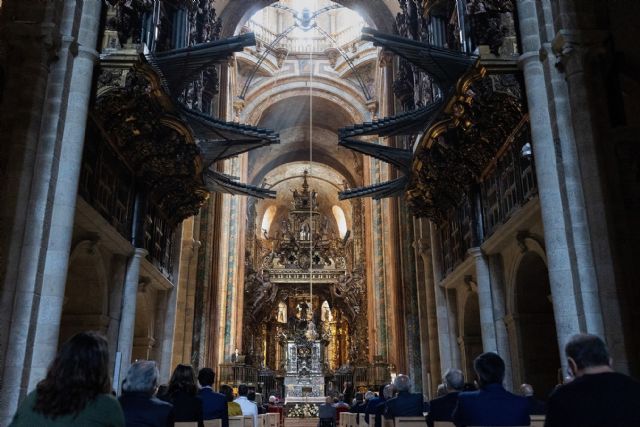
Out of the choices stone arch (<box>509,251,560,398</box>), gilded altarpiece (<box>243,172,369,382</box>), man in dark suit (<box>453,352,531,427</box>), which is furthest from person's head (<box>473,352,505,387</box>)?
gilded altarpiece (<box>243,172,369,382</box>)

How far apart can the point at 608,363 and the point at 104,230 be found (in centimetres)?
1056

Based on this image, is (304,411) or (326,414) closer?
(326,414)

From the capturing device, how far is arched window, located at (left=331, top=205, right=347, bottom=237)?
42.2m

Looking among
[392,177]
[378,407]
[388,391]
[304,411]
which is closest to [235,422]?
[378,407]

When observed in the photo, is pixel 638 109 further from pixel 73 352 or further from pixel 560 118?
Answer: pixel 73 352

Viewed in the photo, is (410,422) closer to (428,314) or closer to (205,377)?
(205,377)

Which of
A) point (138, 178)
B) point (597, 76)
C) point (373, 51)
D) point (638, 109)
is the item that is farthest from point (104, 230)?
point (373, 51)

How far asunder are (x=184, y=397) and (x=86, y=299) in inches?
341

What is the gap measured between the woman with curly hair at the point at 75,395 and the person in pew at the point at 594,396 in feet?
6.71

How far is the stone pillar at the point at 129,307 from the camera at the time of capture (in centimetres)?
1280

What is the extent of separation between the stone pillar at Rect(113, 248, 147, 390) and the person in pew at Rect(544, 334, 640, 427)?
36.6ft

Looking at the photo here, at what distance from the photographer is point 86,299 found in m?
12.8

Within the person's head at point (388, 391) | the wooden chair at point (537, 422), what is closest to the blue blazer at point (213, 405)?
the wooden chair at point (537, 422)

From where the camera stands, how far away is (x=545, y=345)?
12.5 meters
